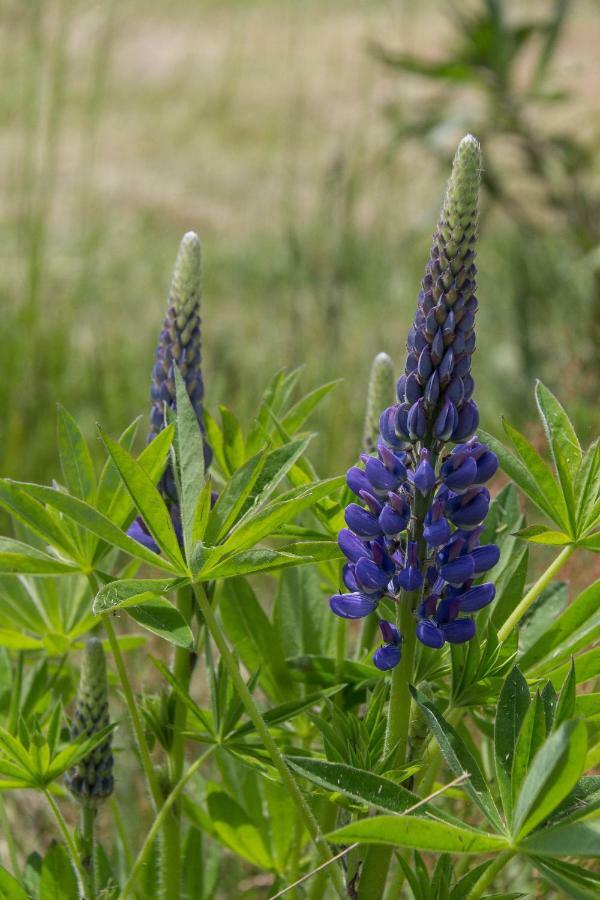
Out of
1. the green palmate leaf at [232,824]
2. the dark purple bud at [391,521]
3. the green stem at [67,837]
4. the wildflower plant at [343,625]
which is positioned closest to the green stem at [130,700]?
the wildflower plant at [343,625]

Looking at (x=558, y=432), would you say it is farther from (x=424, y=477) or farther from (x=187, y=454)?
(x=187, y=454)

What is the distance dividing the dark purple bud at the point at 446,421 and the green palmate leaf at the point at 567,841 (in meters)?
0.41

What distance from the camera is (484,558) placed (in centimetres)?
122

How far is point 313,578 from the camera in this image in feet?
5.42

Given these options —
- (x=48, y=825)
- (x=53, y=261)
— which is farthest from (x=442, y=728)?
(x=53, y=261)

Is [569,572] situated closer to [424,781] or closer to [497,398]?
[424,781]

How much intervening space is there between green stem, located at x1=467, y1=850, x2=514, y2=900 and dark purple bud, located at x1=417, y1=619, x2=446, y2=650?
21cm

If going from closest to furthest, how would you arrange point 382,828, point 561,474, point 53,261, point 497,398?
point 382,828, point 561,474, point 497,398, point 53,261

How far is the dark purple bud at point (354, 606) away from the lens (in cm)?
123

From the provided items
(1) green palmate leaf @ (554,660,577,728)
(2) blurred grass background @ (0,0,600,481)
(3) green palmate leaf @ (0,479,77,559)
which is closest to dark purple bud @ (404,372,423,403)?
(1) green palmate leaf @ (554,660,577,728)

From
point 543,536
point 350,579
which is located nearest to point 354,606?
point 350,579

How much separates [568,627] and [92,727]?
23.8 inches

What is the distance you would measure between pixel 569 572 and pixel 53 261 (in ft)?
12.0

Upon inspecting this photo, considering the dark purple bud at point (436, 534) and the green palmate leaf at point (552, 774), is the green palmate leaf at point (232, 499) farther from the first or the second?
the green palmate leaf at point (552, 774)
